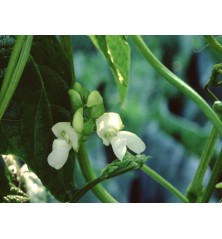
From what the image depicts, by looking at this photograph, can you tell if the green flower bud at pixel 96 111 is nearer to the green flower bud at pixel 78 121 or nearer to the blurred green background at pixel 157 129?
the green flower bud at pixel 78 121

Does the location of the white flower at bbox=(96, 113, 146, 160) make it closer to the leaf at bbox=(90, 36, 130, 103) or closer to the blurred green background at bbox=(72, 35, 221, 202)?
the leaf at bbox=(90, 36, 130, 103)

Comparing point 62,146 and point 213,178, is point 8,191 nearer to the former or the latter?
point 62,146

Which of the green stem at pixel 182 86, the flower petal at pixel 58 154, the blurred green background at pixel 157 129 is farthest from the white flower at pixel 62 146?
the blurred green background at pixel 157 129

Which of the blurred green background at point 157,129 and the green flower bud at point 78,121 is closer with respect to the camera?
the green flower bud at point 78,121

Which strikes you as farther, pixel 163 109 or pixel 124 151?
pixel 163 109
